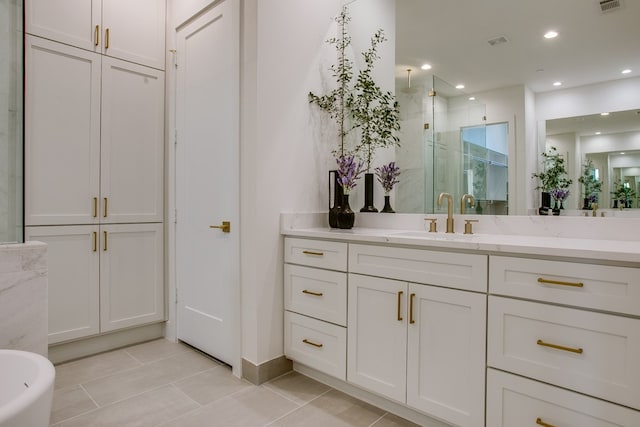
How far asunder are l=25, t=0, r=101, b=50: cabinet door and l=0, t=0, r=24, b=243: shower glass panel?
2.29ft

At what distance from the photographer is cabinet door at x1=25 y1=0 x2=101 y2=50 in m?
2.36

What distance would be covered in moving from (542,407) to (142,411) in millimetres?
1847

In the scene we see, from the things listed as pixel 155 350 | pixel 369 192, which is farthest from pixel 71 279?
pixel 369 192

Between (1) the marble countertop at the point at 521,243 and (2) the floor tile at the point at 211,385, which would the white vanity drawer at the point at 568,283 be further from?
(2) the floor tile at the point at 211,385

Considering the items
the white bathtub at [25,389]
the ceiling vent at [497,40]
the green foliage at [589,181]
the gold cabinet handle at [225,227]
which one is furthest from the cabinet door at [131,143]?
the green foliage at [589,181]

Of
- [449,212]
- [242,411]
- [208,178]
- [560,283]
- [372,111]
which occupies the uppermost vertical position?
[372,111]

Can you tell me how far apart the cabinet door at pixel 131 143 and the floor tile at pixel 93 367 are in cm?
96

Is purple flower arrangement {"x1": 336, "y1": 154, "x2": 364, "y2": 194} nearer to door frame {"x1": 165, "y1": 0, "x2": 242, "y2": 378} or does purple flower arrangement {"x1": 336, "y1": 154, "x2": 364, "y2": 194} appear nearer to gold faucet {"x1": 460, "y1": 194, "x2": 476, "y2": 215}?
gold faucet {"x1": 460, "y1": 194, "x2": 476, "y2": 215}

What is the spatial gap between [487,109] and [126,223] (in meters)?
2.58

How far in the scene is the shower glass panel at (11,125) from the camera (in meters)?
1.64

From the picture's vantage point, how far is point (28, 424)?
94 cm

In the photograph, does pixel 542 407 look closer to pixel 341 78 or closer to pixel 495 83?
pixel 495 83

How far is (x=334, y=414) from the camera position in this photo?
1908 mm

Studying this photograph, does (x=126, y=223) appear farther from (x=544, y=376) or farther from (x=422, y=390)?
(x=544, y=376)
